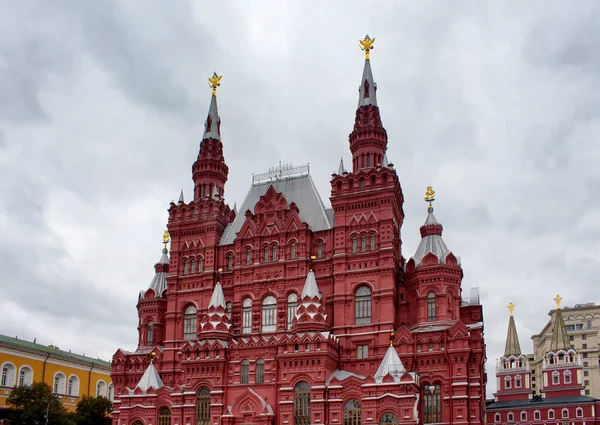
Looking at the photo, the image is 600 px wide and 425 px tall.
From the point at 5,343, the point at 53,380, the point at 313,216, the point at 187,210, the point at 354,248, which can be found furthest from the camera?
the point at 53,380

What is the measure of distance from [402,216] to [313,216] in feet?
26.6

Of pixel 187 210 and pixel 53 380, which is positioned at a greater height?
pixel 187 210

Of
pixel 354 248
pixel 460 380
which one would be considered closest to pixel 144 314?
pixel 354 248

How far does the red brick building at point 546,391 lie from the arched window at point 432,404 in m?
38.8

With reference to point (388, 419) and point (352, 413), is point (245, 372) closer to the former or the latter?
point (352, 413)

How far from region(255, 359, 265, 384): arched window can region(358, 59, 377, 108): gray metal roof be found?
24.6 meters

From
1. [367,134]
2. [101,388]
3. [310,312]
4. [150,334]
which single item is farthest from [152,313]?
[101,388]

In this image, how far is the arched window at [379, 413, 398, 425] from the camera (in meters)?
46.1

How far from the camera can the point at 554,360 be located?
9106cm

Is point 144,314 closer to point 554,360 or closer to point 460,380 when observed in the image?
point 460,380

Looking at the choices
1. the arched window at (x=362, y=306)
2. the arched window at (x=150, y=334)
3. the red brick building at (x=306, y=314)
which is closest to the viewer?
the red brick building at (x=306, y=314)

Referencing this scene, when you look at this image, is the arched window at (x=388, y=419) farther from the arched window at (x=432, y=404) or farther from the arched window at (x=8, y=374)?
the arched window at (x=8, y=374)

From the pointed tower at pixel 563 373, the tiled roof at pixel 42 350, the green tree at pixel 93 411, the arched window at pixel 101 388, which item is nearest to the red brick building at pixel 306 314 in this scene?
the green tree at pixel 93 411

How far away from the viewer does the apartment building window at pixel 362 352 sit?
5194 cm
